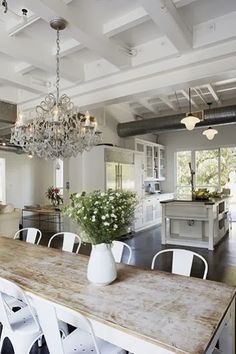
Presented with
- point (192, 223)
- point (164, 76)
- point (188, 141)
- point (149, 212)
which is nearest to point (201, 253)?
point (192, 223)

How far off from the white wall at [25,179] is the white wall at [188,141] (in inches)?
186

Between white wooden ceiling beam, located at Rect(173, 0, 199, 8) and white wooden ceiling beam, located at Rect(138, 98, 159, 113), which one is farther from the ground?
white wooden ceiling beam, located at Rect(138, 98, 159, 113)

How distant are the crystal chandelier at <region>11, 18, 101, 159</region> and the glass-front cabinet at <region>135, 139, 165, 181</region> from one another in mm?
A: 4161

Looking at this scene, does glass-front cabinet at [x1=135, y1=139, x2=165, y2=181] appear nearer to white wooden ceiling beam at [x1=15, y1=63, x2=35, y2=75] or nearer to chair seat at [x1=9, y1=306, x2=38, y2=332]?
white wooden ceiling beam at [x1=15, y1=63, x2=35, y2=75]

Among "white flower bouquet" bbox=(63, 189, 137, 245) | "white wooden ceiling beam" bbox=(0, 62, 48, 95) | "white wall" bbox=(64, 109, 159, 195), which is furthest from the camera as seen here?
"white wall" bbox=(64, 109, 159, 195)

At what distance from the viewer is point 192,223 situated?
5531 mm

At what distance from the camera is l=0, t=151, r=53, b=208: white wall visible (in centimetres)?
948

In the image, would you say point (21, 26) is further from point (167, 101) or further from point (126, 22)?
point (167, 101)

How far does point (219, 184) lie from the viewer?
7984mm

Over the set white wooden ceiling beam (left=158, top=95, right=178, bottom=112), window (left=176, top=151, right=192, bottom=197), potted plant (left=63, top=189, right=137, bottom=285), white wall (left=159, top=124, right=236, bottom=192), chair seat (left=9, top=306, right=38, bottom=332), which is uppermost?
white wooden ceiling beam (left=158, top=95, right=178, bottom=112)

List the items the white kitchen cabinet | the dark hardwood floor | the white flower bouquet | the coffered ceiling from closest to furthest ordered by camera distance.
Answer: the white flower bouquet < the coffered ceiling < the dark hardwood floor < the white kitchen cabinet

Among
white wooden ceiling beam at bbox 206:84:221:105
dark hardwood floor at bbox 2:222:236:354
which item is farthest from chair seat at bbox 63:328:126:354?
white wooden ceiling beam at bbox 206:84:221:105

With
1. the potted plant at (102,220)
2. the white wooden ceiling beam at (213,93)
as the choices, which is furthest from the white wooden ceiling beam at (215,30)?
the white wooden ceiling beam at (213,93)

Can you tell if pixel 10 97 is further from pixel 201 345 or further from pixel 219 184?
pixel 219 184
